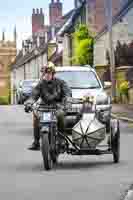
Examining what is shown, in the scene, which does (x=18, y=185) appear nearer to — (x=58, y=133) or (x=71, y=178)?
(x=71, y=178)

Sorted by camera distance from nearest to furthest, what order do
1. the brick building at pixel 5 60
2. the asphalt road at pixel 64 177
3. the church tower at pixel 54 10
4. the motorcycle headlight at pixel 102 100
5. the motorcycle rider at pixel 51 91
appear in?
the asphalt road at pixel 64 177 → the motorcycle rider at pixel 51 91 → the motorcycle headlight at pixel 102 100 → the church tower at pixel 54 10 → the brick building at pixel 5 60

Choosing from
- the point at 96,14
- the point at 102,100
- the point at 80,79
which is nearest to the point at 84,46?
the point at 96,14

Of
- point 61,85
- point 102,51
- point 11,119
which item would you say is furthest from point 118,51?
point 61,85

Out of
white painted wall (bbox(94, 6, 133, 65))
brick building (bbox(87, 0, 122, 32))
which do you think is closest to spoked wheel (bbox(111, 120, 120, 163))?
white painted wall (bbox(94, 6, 133, 65))

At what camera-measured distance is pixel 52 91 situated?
14.2m

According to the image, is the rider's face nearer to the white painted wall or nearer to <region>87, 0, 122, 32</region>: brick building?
the white painted wall

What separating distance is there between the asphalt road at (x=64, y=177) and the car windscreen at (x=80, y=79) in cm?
423

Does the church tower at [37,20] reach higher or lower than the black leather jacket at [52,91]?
higher

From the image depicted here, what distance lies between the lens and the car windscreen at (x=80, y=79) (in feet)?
74.6

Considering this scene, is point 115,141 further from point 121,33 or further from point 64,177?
point 121,33

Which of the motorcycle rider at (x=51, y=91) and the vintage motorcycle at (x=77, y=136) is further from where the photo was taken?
the motorcycle rider at (x=51, y=91)

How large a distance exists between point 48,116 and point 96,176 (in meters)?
1.42

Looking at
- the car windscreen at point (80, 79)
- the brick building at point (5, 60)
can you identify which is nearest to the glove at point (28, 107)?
the car windscreen at point (80, 79)

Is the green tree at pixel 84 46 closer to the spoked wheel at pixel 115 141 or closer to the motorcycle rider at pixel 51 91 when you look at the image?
the spoked wheel at pixel 115 141
